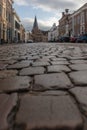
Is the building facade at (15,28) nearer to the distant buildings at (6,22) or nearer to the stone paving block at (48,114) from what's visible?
the distant buildings at (6,22)

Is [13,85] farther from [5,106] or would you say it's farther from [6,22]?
[6,22]

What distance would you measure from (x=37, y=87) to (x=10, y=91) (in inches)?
12.8

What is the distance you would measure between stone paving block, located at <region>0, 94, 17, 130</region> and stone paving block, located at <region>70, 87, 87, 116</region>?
0.56 metres

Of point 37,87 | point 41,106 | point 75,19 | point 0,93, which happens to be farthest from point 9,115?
point 75,19

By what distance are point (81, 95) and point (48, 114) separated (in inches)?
23.0

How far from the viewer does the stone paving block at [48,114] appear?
1.63m

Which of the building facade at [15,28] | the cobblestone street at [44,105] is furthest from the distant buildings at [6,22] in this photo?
the cobblestone street at [44,105]

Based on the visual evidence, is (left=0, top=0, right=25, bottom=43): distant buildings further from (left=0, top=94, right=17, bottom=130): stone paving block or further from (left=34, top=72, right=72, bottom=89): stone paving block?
(left=0, top=94, right=17, bottom=130): stone paving block

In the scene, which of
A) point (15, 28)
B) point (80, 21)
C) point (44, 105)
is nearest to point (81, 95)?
point (44, 105)

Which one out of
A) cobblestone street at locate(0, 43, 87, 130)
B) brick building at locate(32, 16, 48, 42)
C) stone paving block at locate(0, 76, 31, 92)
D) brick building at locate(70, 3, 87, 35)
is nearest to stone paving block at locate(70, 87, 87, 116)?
cobblestone street at locate(0, 43, 87, 130)

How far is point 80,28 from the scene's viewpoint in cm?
5947

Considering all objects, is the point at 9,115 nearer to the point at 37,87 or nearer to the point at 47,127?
the point at 47,127

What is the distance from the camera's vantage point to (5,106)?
2.04 meters

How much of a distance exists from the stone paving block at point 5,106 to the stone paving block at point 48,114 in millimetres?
75
